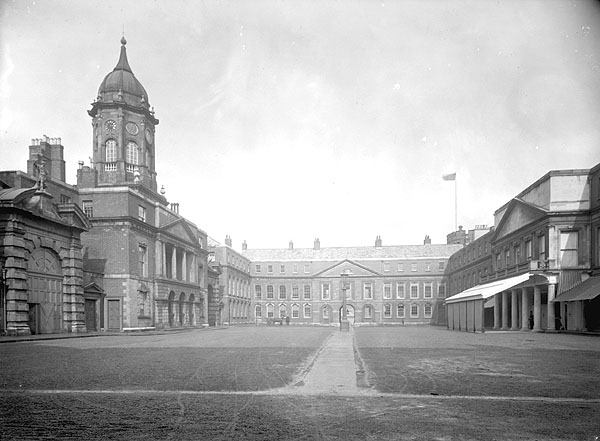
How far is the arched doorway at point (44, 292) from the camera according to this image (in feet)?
98.6

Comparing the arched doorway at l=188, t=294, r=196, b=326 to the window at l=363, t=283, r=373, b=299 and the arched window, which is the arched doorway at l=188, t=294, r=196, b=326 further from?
the window at l=363, t=283, r=373, b=299

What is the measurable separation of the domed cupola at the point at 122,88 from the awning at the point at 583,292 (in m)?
40.2

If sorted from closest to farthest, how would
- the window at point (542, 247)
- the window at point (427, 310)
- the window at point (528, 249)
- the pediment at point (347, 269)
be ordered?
the window at point (542, 247) < the window at point (528, 249) < the window at point (427, 310) < the pediment at point (347, 269)

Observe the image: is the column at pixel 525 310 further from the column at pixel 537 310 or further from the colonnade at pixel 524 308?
the column at pixel 537 310

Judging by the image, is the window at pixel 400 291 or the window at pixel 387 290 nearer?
the window at pixel 400 291

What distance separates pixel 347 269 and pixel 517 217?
48.7 metres

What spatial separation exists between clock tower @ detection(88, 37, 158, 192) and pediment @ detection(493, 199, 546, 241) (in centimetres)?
3340

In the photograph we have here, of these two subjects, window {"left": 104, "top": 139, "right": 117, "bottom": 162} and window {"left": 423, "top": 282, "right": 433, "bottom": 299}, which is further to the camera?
window {"left": 423, "top": 282, "right": 433, "bottom": 299}

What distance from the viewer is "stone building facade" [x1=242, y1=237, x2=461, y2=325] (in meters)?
87.9

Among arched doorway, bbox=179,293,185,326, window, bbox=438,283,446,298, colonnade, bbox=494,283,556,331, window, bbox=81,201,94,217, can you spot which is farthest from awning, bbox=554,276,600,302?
window, bbox=438,283,446,298

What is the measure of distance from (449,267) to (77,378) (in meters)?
77.5

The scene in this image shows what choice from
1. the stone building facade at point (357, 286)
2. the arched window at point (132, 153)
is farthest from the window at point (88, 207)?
the stone building facade at point (357, 286)

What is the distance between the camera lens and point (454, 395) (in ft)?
30.5

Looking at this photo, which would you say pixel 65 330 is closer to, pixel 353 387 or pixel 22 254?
pixel 22 254
